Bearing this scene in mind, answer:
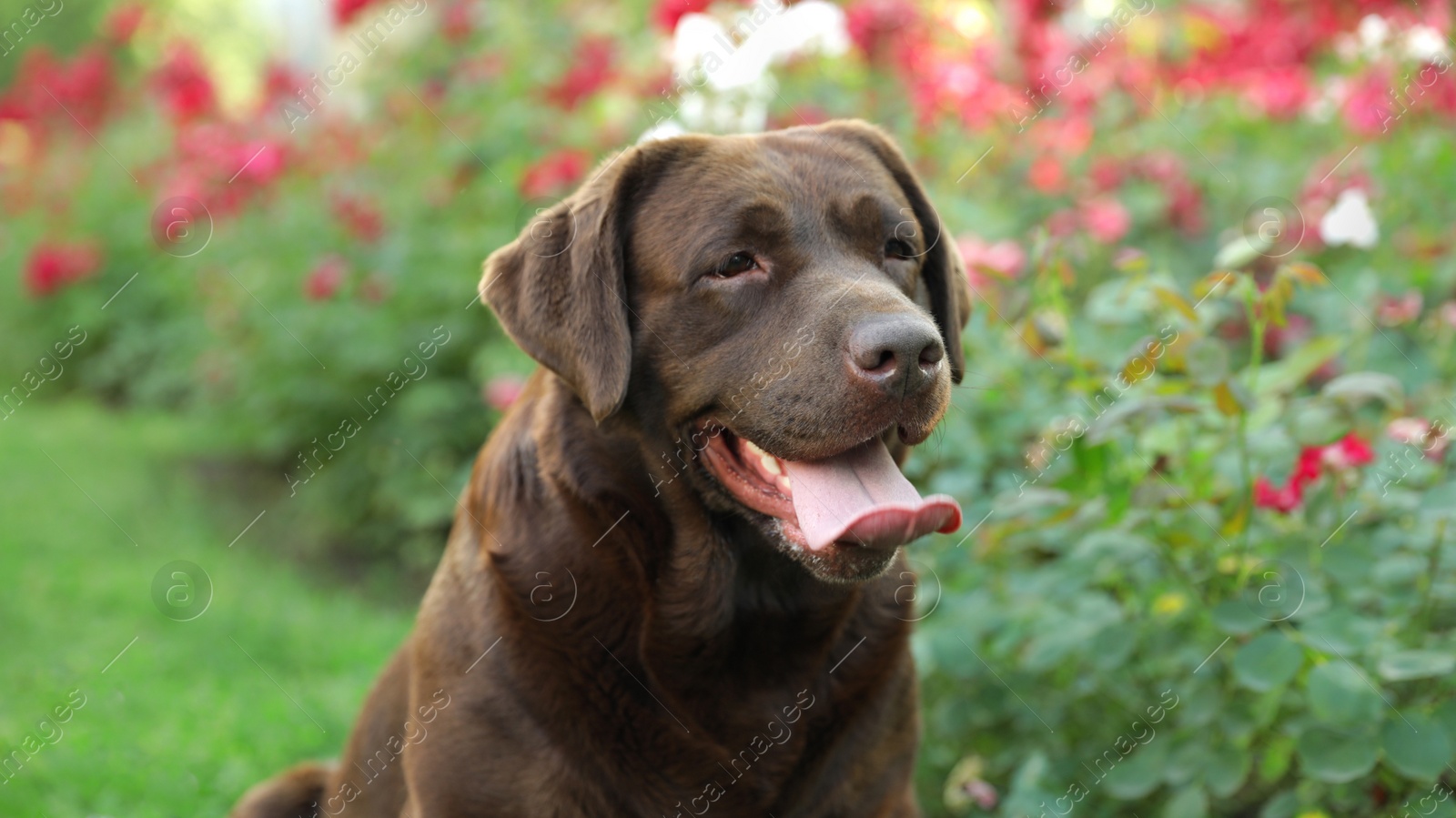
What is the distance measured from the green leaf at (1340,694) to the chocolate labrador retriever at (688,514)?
756mm

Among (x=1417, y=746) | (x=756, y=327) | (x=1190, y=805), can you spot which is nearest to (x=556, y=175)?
(x=756, y=327)

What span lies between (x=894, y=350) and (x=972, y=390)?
4.53 feet

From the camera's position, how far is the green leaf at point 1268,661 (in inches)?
96.6

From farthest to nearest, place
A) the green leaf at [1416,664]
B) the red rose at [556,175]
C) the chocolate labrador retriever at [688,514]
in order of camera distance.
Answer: the red rose at [556,175], the green leaf at [1416,664], the chocolate labrador retriever at [688,514]

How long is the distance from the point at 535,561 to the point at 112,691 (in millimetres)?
2602

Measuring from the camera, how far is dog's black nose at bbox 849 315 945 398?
7.04 ft

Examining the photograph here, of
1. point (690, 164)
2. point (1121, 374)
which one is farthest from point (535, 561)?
point (1121, 374)

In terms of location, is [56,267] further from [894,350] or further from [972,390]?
[894,350]

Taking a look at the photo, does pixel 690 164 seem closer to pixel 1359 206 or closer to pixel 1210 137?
pixel 1359 206

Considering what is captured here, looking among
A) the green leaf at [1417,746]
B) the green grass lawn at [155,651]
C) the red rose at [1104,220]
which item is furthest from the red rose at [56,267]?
the green leaf at [1417,746]

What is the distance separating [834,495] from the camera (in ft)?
7.35

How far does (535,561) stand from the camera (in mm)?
2393

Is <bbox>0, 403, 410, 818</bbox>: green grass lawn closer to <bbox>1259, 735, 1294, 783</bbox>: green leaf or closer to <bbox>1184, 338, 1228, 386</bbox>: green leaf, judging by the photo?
<bbox>1259, 735, 1294, 783</bbox>: green leaf

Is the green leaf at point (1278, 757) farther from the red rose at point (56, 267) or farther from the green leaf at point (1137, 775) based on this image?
the red rose at point (56, 267)
